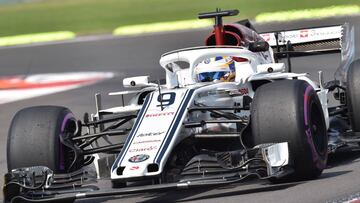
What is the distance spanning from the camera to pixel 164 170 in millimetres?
7605

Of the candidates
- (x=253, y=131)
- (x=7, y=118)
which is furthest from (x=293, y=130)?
(x=7, y=118)

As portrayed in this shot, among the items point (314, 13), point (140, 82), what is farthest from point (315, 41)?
point (314, 13)

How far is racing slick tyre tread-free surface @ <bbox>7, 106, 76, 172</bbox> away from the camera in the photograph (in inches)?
320

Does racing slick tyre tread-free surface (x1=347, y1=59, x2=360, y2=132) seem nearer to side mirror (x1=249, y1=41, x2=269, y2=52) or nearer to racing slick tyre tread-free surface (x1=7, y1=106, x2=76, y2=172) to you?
side mirror (x1=249, y1=41, x2=269, y2=52)

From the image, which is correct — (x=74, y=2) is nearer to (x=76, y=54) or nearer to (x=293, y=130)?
(x=76, y=54)

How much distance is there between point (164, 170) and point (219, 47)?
2082 mm

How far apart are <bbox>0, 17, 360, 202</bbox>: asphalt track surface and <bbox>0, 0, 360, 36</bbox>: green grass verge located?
2550 mm

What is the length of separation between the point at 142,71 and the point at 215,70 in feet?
26.4

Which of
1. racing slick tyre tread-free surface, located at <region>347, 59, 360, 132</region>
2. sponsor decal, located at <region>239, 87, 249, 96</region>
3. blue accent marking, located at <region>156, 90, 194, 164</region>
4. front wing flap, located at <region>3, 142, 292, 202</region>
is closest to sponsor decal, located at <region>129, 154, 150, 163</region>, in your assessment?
blue accent marking, located at <region>156, 90, 194, 164</region>

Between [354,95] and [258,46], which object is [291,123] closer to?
[354,95]

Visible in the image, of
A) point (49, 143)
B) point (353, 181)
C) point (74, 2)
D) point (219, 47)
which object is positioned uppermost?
point (74, 2)

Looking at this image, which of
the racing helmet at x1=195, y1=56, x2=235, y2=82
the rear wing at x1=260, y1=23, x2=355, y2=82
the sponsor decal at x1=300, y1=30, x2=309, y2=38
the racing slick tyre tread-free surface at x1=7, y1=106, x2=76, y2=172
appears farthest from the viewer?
the sponsor decal at x1=300, y1=30, x2=309, y2=38

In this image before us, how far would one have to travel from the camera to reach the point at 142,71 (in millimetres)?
17422

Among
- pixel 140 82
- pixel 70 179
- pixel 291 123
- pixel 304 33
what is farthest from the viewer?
pixel 304 33
